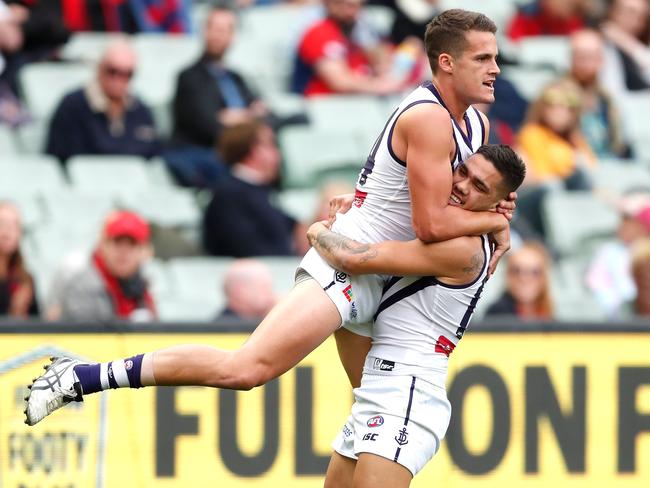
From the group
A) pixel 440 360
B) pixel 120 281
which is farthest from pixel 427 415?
pixel 120 281

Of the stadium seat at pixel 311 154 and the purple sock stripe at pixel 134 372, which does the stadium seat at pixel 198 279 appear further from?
the purple sock stripe at pixel 134 372

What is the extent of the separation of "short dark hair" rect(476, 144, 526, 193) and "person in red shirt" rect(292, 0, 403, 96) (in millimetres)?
5462

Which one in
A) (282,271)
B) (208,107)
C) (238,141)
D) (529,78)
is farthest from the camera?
(529,78)

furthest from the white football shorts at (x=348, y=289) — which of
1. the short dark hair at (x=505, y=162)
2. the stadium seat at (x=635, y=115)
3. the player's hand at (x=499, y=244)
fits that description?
the stadium seat at (x=635, y=115)

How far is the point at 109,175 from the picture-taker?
10.8m

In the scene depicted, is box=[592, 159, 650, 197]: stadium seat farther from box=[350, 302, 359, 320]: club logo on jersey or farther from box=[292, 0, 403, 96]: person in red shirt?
box=[350, 302, 359, 320]: club logo on jersey

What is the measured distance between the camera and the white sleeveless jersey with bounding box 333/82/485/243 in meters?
6.47

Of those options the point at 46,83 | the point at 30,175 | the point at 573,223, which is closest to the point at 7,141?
the point at 30,175

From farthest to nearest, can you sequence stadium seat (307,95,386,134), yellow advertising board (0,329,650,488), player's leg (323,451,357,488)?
stadium seat (307,95,386,134) < yellow advertising board (0,329,650,488) < player's leg (323,451,357,488)

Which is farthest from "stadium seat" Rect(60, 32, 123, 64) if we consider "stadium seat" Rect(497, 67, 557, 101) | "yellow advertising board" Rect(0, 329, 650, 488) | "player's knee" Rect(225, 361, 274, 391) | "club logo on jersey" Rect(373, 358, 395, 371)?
"player's knee" Rect(225, 361, 274, 391)

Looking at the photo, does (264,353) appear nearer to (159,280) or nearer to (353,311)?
(353,311)

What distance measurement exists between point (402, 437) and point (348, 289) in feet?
2.30

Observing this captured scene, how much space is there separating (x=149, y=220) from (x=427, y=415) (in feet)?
13.9

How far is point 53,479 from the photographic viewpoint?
820cm
